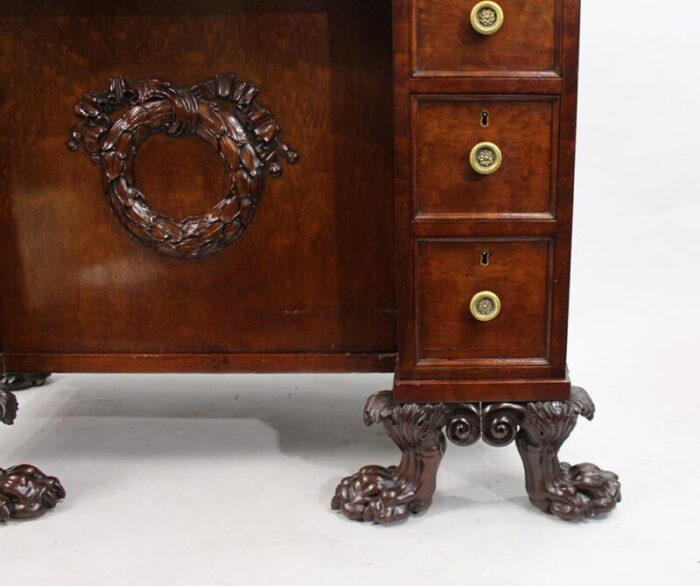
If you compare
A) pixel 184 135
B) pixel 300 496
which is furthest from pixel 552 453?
pixel 184 135

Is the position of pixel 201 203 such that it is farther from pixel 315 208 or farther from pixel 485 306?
pixel 485 306

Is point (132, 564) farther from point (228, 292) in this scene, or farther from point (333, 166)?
point (333, 166)

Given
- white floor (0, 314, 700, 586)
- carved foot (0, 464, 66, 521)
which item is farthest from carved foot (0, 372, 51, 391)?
carved foot (0, 464, 66, 521)

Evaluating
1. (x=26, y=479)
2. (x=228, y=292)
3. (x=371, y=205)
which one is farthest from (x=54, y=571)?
(x=371, y=205)

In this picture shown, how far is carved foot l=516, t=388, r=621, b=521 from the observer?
5.21 feet

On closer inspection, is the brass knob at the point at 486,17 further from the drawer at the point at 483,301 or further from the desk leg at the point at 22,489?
the desk leg at the point at 22,489

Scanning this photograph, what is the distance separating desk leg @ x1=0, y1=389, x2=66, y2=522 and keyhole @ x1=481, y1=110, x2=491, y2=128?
0.90 m

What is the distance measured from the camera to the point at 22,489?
1651 millimetres

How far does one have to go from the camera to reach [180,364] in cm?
177

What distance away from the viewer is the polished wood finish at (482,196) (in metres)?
1.47

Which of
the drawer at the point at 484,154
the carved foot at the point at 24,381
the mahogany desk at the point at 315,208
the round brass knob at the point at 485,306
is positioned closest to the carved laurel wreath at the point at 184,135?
the mahogany desk at the point at 315,208

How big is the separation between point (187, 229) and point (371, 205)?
1.04 feet

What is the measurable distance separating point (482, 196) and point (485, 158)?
6cm

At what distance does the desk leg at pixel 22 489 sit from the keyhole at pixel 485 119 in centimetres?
90
